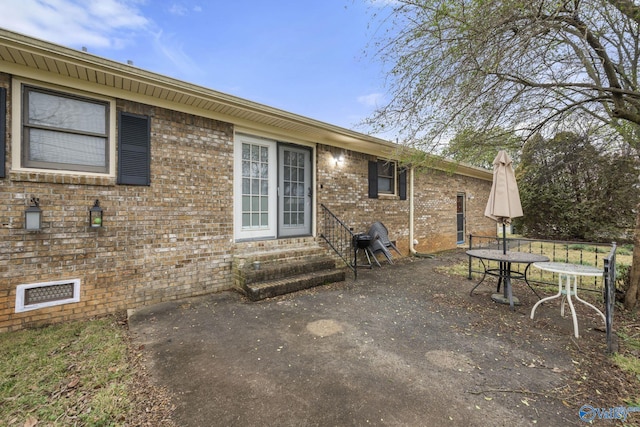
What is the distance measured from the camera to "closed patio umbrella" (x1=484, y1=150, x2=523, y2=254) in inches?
157

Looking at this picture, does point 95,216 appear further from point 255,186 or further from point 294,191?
point 294,191

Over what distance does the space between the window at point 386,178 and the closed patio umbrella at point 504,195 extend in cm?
371

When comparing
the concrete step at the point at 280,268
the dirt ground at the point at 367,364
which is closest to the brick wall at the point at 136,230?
the concrete step at the point at 280,268

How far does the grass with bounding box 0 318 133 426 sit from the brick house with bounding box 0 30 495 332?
62 cm

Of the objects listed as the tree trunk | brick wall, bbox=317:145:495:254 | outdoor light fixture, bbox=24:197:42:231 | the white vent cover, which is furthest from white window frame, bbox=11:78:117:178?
the tree trunk

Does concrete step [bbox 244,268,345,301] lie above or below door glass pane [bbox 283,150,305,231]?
below

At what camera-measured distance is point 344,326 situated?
331 cm

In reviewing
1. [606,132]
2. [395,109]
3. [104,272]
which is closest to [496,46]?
[395,109]

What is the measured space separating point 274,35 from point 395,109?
19.0 ft

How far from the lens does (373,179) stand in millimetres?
7438

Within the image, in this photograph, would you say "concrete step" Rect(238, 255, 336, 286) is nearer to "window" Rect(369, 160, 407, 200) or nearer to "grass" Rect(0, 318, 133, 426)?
"grass" Rect(0, 318, 133, 426)

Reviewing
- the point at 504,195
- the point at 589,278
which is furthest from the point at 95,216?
the point at 589,278

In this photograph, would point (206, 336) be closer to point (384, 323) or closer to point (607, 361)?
point (384, 323)

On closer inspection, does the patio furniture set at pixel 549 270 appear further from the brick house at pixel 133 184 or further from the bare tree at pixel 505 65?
the brick house at pixel 133 184
